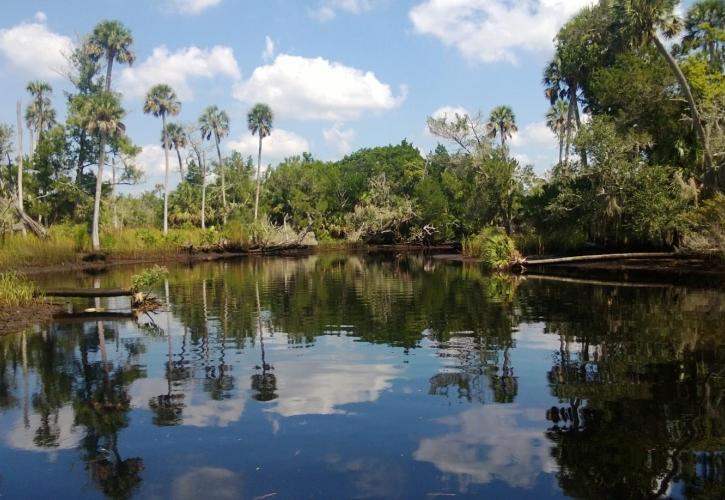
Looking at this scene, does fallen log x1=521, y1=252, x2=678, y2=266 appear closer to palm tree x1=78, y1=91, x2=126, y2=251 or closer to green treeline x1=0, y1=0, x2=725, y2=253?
green treeline x1=0, y1=0, x2=725, y2=253

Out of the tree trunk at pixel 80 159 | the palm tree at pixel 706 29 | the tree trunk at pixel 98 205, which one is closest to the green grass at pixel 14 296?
the tree trunk at pixel 98 205

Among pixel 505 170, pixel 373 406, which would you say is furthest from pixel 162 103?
pixel 373 406

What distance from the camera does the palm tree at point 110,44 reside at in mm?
50750

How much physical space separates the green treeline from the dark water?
16.8 meters

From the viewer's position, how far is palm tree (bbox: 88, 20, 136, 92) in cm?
5075

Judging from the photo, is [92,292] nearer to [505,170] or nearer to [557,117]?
[505,170]

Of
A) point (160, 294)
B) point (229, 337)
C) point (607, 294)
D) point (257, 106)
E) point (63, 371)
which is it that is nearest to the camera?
point (63, 371)

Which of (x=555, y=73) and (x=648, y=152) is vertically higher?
(x=555, y=73)

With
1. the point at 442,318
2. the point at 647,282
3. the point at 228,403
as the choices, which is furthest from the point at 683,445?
the point at 647,282

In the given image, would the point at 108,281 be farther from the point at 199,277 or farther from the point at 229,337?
the point at 229,337

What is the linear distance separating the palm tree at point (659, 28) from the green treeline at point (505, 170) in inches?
3.0

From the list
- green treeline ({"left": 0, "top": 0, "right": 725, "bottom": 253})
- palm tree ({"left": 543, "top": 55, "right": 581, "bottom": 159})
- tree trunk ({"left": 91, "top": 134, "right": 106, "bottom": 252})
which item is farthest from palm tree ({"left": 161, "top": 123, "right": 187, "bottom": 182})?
palm tree ({"left": 543, "top": 55, "right": 581, "bottom": 159})

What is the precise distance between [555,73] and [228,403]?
4858 cm

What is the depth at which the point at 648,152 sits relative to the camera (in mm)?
37688
